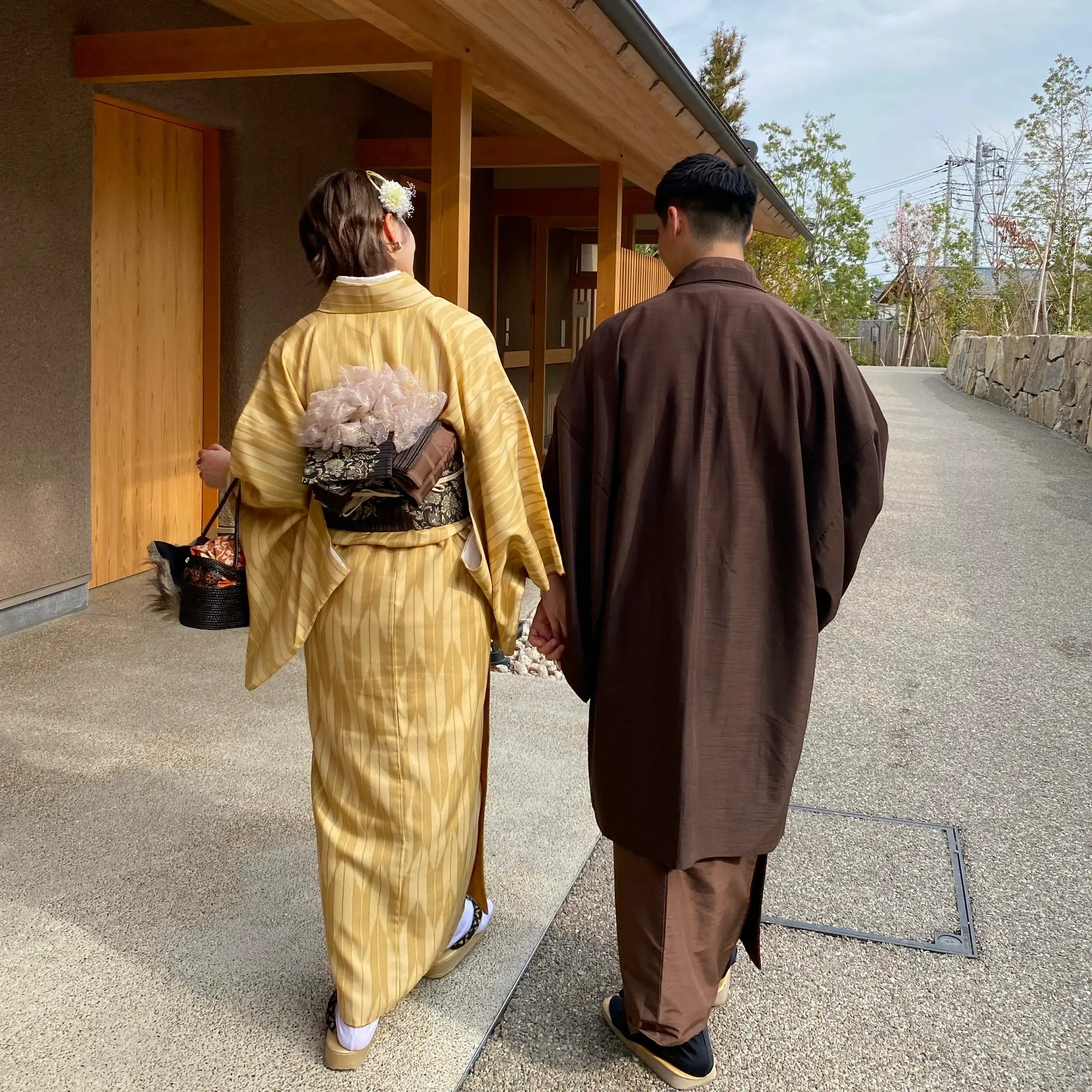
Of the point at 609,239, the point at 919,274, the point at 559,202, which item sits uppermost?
the point at 919,274

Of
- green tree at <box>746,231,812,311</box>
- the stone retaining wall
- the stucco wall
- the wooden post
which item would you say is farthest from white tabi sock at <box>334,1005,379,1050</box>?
green tree at <box>746,231,812,311</box>

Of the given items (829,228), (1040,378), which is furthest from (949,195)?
(1040,378)

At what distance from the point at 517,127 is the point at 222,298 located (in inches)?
129

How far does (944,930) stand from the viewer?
2.73m

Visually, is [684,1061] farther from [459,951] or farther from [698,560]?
[698,560]

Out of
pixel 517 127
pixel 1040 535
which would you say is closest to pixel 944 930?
pixel 1040 535

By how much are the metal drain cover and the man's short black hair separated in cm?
172

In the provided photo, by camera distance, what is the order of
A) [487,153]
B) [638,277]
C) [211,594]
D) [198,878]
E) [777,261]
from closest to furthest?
1. [198,878]
2. [211,594]
3. [487,153]
4. [638,277]
5. [777,261]

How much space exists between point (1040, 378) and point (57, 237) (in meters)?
14.2

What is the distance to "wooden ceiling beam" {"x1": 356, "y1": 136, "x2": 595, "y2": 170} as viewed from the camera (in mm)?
6273

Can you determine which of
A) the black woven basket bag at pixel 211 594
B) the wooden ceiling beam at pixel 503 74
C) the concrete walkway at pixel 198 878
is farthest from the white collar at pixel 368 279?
the black woven basket bag at pixel 211 594

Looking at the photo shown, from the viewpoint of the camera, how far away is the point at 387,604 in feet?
6.86

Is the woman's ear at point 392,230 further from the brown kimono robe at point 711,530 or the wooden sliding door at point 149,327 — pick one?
the wooden sliding door at point 149,327

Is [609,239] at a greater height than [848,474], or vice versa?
[609,239]
